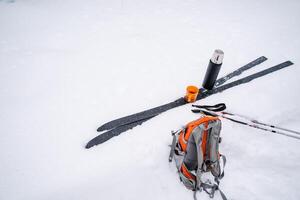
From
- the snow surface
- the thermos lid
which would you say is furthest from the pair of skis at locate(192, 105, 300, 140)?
the thermos lid

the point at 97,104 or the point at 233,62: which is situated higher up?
the point at 233,62

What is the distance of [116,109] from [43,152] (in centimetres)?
112

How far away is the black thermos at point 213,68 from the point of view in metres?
3.03

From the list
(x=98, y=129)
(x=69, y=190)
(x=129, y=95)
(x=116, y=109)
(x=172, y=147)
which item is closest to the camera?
(x=69, y=190)

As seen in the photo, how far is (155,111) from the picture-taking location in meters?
3.10

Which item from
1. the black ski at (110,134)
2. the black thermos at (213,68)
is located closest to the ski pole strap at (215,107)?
the black thermos at (213,68)

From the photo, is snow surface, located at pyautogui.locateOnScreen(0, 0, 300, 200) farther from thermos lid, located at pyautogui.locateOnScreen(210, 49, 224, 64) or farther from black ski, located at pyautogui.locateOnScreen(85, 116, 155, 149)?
thermos lid, located at pyautogui.locateOnScreen(210, 49, 224, 64)

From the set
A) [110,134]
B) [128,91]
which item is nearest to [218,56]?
[128,91]

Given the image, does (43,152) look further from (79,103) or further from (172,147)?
(172,147)

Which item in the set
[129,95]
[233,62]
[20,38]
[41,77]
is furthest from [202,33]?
[20,38]

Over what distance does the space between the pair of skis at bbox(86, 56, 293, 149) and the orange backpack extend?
75 cm

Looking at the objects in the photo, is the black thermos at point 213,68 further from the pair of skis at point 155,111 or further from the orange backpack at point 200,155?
the orange backpack at point 200,155

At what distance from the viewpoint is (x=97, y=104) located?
3.16m

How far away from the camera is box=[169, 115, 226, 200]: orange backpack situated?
2221mm
